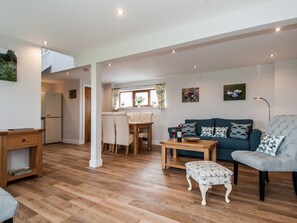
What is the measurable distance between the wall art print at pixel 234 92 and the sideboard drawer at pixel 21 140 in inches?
178

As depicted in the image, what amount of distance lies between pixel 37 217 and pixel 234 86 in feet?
16.0

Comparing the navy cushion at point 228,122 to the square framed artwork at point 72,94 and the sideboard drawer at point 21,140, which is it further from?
the square framed artwork at point 72,94

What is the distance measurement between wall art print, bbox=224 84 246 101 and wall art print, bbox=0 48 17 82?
4.76 meters

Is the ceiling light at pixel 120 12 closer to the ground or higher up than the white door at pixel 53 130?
higher up

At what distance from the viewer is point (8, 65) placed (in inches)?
113

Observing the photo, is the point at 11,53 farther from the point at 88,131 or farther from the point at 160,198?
the point at 88,131

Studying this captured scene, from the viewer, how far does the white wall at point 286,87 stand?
3.98m

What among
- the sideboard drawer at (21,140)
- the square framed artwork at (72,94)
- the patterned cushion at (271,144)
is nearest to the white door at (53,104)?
the square framed artwork at (72,94)

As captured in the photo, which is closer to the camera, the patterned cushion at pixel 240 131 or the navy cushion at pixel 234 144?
the navy cushion at pixel 234 144

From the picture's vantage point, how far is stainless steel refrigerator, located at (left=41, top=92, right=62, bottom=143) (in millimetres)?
6012

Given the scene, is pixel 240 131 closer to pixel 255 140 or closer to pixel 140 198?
pixel 255 140

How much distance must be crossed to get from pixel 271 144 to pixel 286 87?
2323 millimetres

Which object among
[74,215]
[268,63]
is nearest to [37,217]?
[74,215]

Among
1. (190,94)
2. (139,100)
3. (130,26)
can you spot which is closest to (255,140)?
(190,94)
